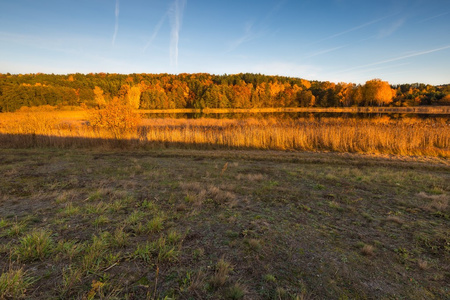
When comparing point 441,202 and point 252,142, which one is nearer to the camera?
point 441,202

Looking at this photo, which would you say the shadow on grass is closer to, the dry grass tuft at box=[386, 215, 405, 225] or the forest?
the dry grass tuft at box=[386, 215, 405, 225]

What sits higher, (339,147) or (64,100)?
(64,100)

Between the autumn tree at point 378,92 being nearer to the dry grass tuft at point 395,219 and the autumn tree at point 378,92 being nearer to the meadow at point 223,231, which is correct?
the meadow at point 223,231

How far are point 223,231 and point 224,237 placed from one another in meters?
0.21

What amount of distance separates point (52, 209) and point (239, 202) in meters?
4.39

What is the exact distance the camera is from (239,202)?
5.53 meters

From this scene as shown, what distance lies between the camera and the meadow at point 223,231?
8.84 ft

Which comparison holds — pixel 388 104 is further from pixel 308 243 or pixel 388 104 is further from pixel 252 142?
pixel 308 243

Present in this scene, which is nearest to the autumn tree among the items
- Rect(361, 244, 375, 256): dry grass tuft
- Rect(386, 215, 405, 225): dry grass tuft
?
Rect(386, 215, 405, 225): dry grass tuft

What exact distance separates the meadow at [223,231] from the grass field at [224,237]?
0.07ft

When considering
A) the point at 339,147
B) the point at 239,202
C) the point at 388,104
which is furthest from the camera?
the point at 388,104

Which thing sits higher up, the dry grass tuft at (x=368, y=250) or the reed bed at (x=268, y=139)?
the reed bed at (x=268, y=139)

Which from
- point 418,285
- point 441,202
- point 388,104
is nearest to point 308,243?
point 418,285

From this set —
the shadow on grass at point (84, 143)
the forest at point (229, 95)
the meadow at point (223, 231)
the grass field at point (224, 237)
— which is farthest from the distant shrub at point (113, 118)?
the forest at point (229, 95)
